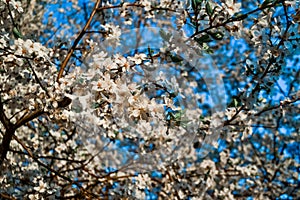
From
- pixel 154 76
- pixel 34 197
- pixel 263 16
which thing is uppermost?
pixel 263 16

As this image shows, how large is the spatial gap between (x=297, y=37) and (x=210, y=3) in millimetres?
520

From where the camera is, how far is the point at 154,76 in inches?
82.7

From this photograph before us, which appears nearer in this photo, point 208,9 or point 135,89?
point 135,89

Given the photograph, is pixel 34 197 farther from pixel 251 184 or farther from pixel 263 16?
Answer: pixel 251 184

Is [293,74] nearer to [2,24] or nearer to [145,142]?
[145,142]

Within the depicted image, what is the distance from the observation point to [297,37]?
2.09m

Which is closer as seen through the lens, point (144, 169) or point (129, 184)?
point (129, 184)

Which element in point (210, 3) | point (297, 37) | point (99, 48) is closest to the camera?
point (210, 3)

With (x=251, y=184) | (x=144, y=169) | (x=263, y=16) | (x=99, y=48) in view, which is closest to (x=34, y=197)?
(x=99, y=48)

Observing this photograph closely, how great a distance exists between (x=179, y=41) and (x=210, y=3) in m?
0.23

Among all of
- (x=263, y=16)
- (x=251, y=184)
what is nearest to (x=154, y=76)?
(x=263, y=16)

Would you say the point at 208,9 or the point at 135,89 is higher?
the point at 208,9

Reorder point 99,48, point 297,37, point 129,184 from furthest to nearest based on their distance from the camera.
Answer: point 129,184
point 99,48
point 297,37

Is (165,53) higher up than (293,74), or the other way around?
(293,74)
